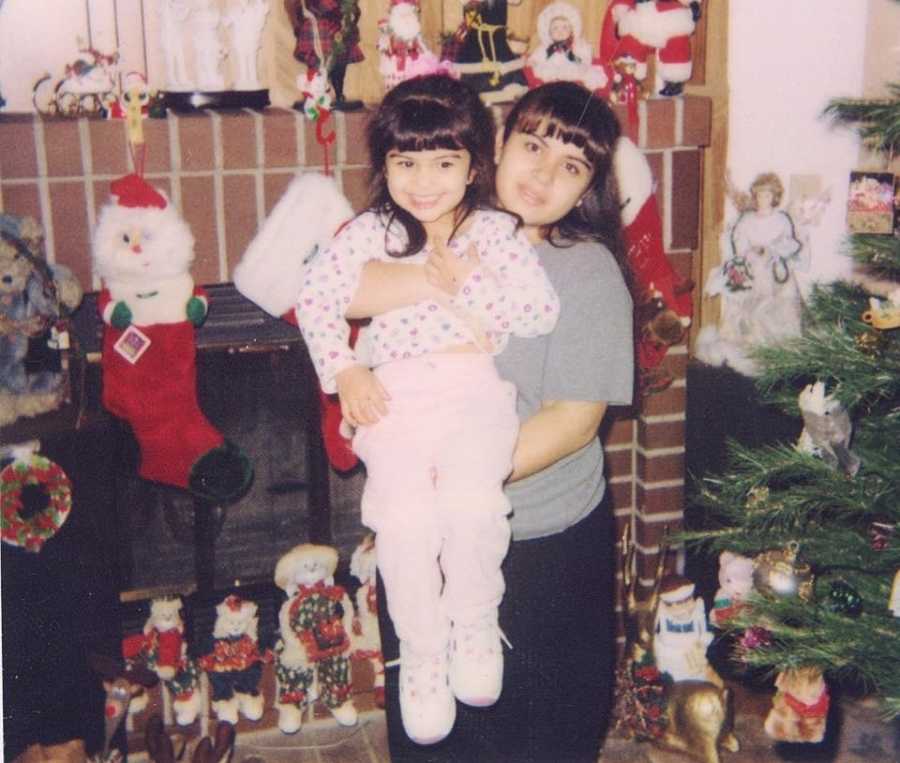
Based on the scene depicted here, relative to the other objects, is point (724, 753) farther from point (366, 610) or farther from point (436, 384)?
point (436, 384)

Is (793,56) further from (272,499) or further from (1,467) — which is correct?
(1,467)

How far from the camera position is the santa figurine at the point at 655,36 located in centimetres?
217

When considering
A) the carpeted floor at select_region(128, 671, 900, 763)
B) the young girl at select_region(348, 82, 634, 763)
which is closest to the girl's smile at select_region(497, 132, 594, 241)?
the young girl at select_region(348, 82, 634, 763)

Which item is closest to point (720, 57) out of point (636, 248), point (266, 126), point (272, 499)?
point (636, 248)

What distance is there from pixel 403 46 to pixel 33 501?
109 centimetres

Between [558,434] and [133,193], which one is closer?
[558,434]

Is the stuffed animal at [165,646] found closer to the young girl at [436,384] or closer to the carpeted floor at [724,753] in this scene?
the carpeted floor at [724,753]

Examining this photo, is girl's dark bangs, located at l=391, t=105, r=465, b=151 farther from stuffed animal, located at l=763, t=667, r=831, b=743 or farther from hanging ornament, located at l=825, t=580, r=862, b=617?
stuffed animal, located at l=763, t=667, r=831, b=743

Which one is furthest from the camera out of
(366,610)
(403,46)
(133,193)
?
(366,610)

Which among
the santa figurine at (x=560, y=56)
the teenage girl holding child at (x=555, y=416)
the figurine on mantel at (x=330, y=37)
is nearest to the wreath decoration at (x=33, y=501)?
the teenage girl holding child at (x=555, y=416)

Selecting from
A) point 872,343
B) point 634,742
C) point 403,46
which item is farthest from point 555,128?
point 634,742

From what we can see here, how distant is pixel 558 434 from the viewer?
1396mm

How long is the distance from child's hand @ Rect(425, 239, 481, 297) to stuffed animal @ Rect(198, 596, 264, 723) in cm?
119

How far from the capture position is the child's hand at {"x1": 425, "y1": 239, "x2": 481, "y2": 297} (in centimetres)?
136
